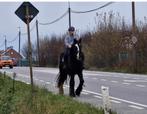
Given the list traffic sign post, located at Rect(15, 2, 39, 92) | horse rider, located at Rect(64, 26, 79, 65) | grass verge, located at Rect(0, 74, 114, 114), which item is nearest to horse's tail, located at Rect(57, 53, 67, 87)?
horse rider, located at Rect(64, 26, 79, 65)

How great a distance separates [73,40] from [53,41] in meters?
67.8

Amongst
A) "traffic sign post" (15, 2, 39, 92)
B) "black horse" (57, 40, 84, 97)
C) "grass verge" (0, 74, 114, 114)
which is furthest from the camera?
"black horse" (57, 40, 84, 97)

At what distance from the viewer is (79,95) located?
1795 cm

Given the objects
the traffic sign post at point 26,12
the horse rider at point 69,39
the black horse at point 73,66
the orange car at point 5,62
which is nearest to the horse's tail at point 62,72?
the black horse at point 73,66

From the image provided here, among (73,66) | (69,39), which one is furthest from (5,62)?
(69,39)

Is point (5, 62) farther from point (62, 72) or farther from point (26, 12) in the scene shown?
point (26, 12)

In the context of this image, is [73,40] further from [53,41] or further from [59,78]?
[53,41]

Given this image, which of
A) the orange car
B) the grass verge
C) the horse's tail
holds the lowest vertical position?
the grass verge

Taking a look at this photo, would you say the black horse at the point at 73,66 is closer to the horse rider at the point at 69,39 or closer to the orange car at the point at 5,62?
the horse rider at the point at 69,39

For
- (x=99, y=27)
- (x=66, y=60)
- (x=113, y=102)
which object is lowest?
(x=113, y=102)

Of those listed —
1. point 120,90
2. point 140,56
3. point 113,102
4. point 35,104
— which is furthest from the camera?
point 140,56

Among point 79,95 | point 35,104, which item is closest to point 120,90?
point 79,95

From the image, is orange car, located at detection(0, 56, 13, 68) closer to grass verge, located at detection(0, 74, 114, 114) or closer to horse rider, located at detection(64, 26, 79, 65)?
horse rider, located at detection(64, 26, 79, 65)

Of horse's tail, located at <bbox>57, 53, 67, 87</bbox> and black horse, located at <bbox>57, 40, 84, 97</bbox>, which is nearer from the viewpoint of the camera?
black horse, located at <bbox>57, 40, 84, 97</bbox>
